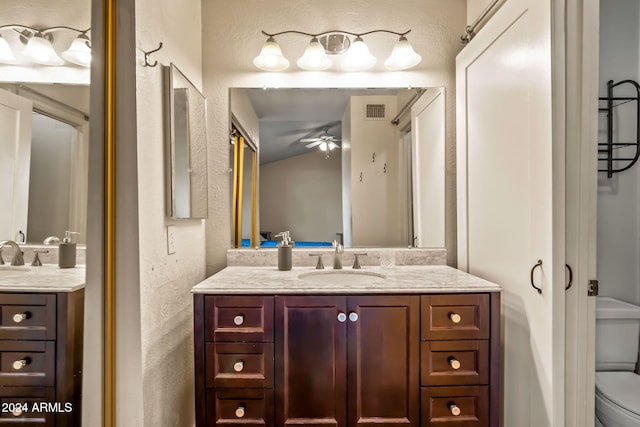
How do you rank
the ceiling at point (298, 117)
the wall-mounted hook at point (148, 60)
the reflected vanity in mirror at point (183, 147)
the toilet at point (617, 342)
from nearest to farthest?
the wall-mounted hook at point (148, 60) → the reflected vanity in mirror at point (183, 147) → the toilet at point (617, 342) → the ceiling at point (298, 117)

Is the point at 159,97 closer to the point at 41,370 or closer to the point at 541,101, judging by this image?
the point at 41,370

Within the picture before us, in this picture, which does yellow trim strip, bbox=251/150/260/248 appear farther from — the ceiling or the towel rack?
the towel rack

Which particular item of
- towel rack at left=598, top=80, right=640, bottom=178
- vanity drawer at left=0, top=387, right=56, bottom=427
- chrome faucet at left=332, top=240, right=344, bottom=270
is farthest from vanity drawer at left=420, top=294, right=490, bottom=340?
vanity drawer at left=0, top=387, right=56, bottom=427

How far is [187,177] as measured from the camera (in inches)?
60.6

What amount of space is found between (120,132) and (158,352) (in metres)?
0.91

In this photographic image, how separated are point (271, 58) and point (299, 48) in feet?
0.73

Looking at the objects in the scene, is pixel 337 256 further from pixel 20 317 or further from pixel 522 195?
pixel 20 317

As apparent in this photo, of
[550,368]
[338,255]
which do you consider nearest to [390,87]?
[338,255]

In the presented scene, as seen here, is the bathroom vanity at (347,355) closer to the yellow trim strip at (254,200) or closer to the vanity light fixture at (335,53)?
the yellow trim strip at (254,200)

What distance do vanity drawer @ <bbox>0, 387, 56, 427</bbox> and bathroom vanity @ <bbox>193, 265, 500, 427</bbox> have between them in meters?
0.47

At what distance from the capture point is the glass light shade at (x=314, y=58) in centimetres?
181

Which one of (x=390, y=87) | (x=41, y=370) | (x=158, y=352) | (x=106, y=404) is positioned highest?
(x=390, y=87)

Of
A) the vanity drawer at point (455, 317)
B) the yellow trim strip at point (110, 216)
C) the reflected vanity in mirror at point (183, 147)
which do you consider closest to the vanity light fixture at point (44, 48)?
the yellow trim strip at point (110, 216)

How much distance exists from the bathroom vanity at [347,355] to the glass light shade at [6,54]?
93 centimetres
